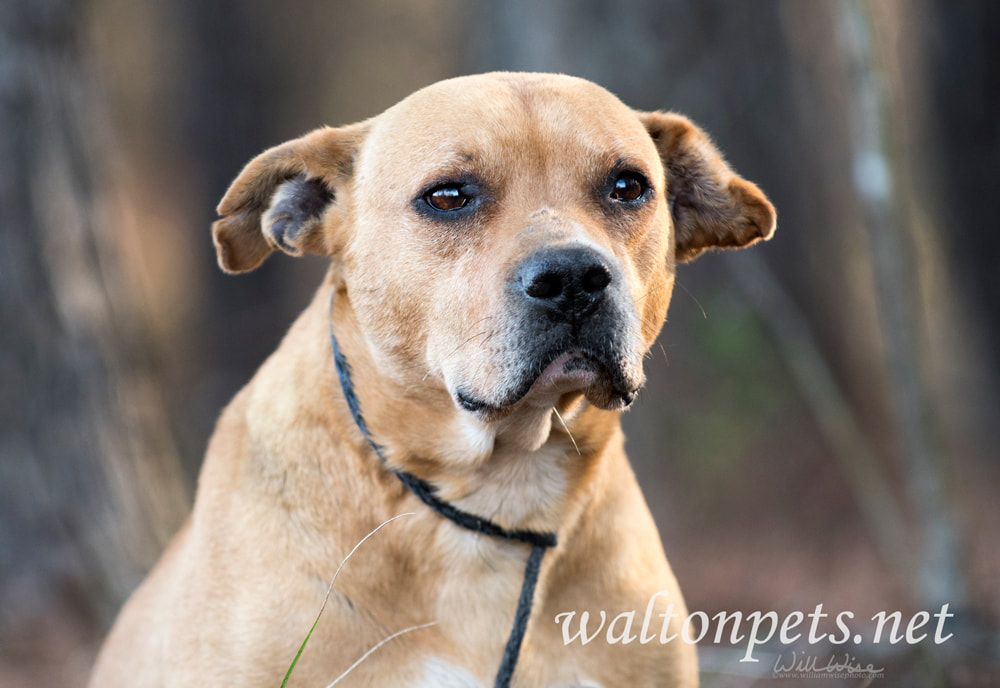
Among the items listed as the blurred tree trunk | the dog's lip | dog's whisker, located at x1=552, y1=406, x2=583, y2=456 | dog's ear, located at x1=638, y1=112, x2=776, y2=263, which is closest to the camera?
the dog's lip

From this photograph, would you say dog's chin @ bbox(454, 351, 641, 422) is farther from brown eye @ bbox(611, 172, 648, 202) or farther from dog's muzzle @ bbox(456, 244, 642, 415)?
brown eye @ bbox(611, 172, 648, 202)

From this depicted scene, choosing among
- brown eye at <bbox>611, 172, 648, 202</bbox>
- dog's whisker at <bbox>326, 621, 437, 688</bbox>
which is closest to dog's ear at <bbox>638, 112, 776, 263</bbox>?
brown eye at <bbox>611, 172, 648, 202</bbox>

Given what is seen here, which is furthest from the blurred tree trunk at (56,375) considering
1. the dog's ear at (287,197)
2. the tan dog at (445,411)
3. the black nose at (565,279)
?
the black nose at (565,279)

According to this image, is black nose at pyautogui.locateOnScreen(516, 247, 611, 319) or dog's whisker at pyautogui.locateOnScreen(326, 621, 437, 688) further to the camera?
dog's whisker at pyautogui.locateOnScreen(326, 621, 437, 688)

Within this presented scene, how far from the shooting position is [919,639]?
4.59 metres

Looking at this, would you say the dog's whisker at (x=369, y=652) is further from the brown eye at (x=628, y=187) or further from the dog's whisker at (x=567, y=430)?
the brown eye at (x=628, y=187)

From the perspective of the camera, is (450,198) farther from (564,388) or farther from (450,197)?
(564,388)

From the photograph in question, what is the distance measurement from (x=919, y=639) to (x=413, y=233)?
344 cm

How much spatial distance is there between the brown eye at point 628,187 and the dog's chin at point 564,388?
0.58 metres

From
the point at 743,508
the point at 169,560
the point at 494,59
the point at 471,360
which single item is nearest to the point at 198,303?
the point at 494,59

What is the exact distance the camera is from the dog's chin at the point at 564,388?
247 centimetres

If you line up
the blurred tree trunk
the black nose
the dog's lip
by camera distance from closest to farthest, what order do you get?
the black nose → the dog's lip → the blurred tree trunk

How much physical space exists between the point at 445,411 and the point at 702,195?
117cm

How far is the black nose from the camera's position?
2346 millimetres
